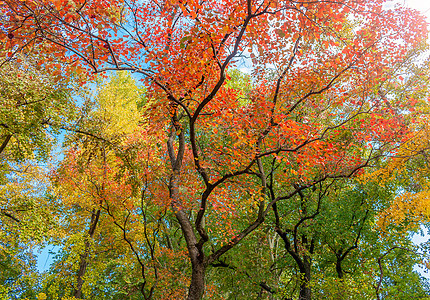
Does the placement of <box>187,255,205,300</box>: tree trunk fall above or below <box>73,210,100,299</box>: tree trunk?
below

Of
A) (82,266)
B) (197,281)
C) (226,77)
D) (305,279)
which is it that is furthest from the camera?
(82,266)

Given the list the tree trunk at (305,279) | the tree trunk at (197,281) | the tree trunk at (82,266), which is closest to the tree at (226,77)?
the tree trunk at (197,281)

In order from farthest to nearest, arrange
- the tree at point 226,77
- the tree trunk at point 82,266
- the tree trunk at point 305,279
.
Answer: the tree trunk at point 82,266 → the tree trunk at point 305,279 → the tree at point 226,77

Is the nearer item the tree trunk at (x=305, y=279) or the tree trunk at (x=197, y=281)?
the tree trunk at (x=197, y=281)

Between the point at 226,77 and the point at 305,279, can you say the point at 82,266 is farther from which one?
the point at 226,77

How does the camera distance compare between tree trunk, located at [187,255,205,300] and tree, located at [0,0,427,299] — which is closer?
tree, located at [0,0,427,299]

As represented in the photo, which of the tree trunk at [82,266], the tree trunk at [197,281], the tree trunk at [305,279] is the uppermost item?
the tree trunk at [82,266]

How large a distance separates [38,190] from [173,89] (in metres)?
10.7

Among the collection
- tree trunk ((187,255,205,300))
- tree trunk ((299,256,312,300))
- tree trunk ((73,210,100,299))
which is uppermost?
tree trunk ((73,210,100,299))

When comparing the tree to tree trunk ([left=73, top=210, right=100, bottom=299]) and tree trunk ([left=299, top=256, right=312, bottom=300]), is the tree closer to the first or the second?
tree trunk ([left=299, top=256, right=312, bottom=300])

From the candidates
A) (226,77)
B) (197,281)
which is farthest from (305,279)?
(226,77)

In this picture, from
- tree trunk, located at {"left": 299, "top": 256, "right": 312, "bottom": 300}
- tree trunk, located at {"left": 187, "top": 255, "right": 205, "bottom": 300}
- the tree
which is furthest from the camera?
tree trunk, located at {"left": 299, "top": 256, "right": 312, "bottom": 300}

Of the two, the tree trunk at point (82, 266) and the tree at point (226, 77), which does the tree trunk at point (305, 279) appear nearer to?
the tree at point (226, 77)

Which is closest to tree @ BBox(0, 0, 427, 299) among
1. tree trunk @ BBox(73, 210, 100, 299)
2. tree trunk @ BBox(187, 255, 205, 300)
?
tree trunk @ BBox(187, 255, 205, 300)
